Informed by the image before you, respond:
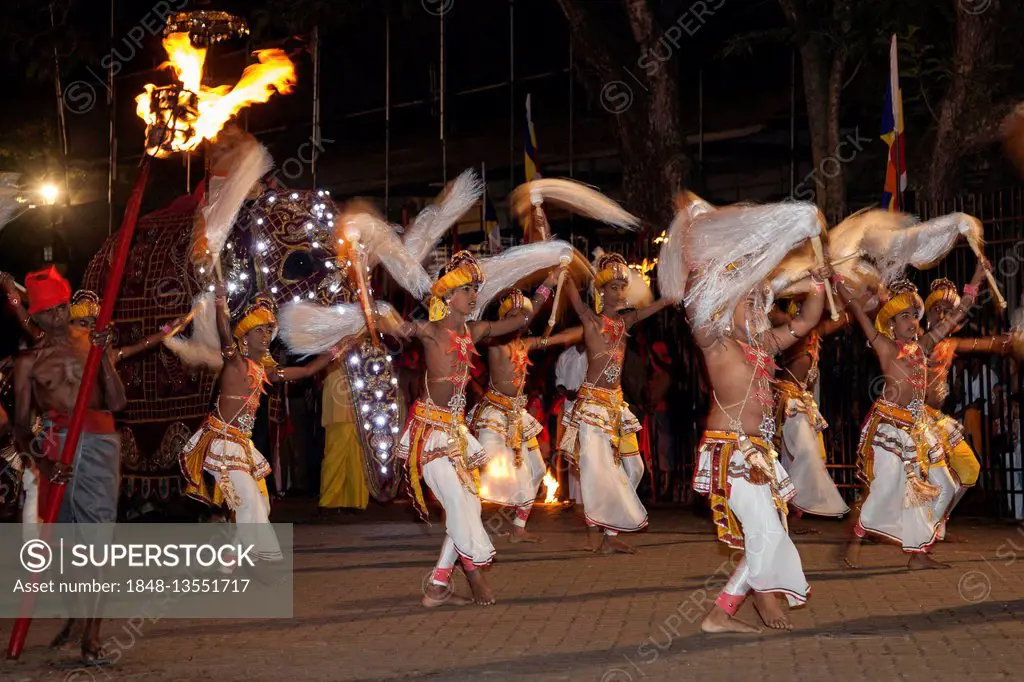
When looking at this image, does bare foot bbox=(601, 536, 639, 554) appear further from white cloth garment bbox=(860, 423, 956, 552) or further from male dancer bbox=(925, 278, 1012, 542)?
male dancer bbox=(925, 278, 1012, 542)

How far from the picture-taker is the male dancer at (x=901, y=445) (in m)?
9.21

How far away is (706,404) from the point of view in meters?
13.8

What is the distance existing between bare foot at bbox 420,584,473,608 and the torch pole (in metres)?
2.33

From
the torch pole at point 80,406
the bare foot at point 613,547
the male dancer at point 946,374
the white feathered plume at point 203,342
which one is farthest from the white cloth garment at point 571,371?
the torch pole at point 80,406

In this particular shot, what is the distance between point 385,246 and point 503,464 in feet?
11.8

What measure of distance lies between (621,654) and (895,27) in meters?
9.49

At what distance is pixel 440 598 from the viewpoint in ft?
26.3

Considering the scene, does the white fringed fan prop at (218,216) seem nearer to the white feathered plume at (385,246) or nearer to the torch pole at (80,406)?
the white feathered plume at (385,246)

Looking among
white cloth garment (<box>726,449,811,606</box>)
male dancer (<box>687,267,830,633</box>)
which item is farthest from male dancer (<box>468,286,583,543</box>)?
white cloth garment (<box>726,449,811,606</box>)

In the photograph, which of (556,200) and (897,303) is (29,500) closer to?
(556,200)

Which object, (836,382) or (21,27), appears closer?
(836,382)

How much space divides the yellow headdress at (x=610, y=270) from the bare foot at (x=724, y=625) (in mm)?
3998

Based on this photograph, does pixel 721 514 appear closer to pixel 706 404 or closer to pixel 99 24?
pixel 706 404

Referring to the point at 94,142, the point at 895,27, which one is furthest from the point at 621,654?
the point at 94,142
